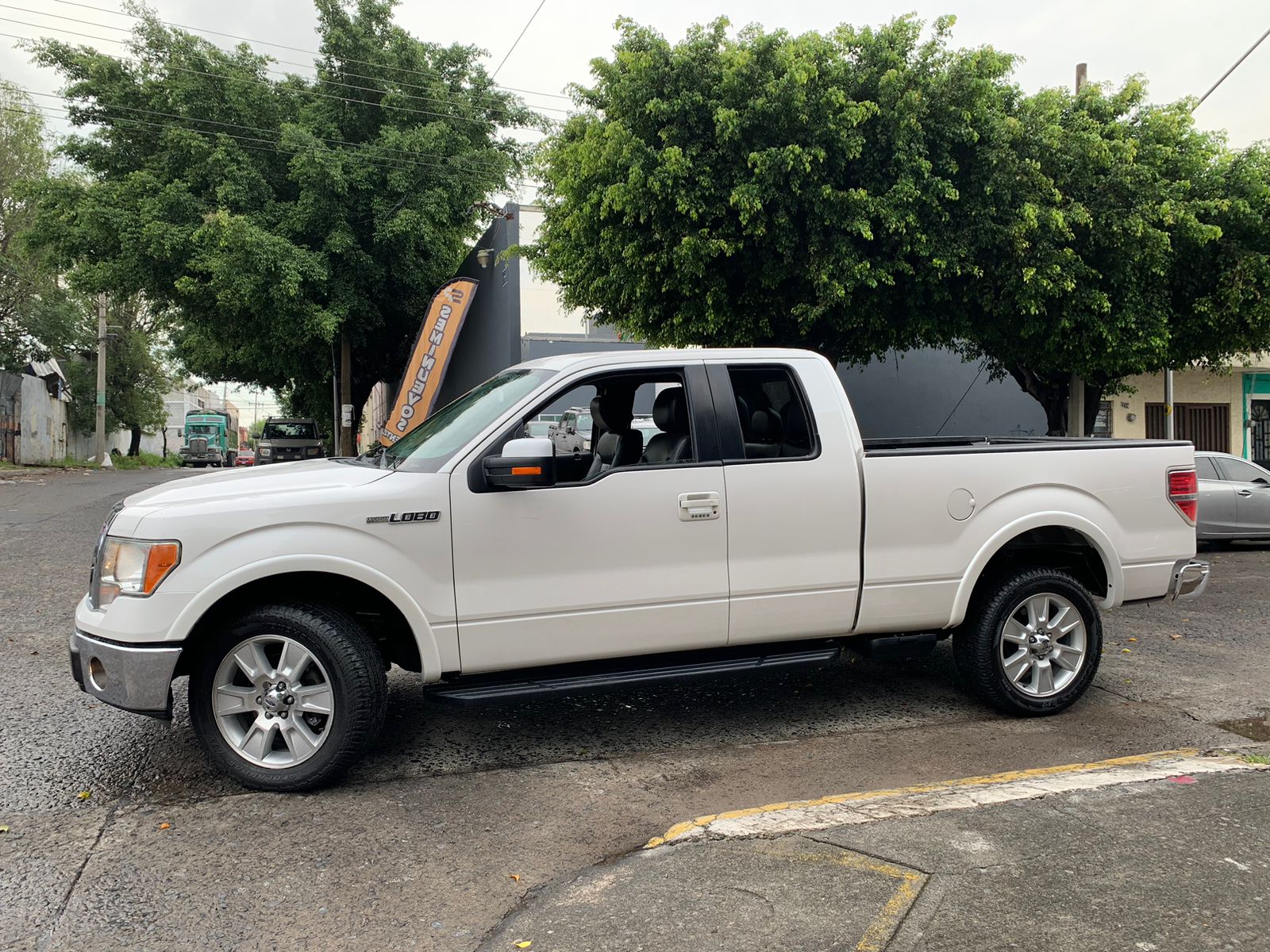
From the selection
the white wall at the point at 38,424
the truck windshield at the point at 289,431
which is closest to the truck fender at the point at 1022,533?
the truck windshield at the point at 289,431

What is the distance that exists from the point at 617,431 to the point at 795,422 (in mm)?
986

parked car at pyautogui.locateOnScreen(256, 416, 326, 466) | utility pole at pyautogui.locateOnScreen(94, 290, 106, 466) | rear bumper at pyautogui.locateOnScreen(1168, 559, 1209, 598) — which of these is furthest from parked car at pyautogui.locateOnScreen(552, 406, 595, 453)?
utility pole at pyautogui.locateOnScreen(94, 290, 106, 466)

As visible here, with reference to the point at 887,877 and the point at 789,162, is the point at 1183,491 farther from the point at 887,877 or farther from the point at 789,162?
the point at 789,162

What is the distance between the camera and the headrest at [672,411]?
495 cm

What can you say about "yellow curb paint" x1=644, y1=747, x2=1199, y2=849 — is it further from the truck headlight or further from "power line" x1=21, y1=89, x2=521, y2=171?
"power line" x1=21, y1=89, x2=521, y2=171

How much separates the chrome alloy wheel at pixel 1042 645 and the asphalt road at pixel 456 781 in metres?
0.22

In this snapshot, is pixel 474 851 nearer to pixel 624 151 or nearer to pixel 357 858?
pixel 357 858

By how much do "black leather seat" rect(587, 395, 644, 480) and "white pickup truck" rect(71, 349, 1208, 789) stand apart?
12 mm

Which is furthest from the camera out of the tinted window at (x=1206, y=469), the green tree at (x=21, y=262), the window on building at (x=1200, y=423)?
the green tree at (x=21, y=262)

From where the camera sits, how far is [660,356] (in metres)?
4.97

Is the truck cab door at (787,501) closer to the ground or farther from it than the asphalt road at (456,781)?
farther from it

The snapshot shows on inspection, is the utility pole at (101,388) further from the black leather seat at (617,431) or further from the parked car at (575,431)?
the black leather seat at (617,431)

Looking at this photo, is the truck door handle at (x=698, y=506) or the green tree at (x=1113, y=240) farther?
the green tree at (x=1113, y=240)

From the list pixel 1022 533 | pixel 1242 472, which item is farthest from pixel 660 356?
pixel 1242 472
